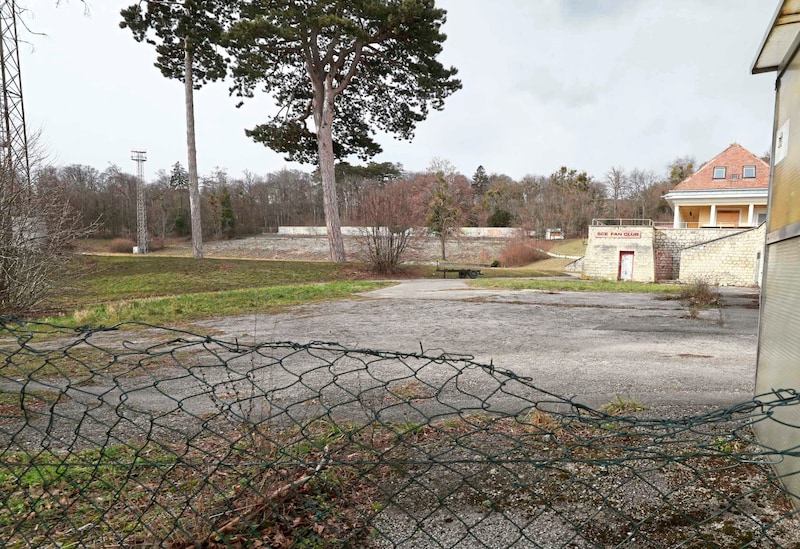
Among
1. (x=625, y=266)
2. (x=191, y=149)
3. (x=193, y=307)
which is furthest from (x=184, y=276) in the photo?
(x=625, y=266)

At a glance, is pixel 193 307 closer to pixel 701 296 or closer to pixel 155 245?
pixel 701 296

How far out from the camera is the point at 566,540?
2033 mm

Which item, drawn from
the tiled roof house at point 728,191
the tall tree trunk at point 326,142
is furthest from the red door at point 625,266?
the tall tree trunk at point 326,142

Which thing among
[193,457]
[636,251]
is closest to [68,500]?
[193,457]

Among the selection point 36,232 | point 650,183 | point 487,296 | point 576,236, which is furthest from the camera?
point 650,183

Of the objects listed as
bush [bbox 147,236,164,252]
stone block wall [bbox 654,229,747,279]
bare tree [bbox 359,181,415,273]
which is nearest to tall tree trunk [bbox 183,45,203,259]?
bare tree [bbox 359,181,415,273]

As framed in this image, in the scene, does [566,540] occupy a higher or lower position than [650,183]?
lower

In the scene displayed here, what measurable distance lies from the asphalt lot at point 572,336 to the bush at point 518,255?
23.2 m

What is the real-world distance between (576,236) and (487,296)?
39.7 metres

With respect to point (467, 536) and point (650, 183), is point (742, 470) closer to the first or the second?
point (467, 536)

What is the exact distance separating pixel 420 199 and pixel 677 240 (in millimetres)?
19282

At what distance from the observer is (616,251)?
88.0ft

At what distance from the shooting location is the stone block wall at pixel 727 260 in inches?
910

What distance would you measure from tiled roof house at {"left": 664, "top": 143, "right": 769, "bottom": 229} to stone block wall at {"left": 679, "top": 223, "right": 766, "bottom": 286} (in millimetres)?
6717
